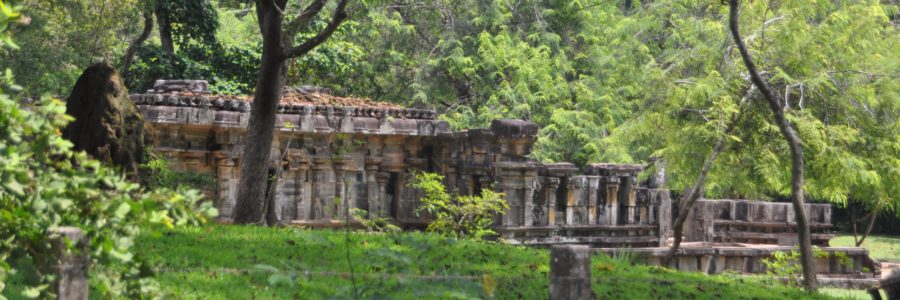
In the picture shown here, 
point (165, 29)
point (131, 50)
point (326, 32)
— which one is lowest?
point (326, 32)

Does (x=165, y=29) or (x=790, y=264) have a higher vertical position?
(x=165, y=29)

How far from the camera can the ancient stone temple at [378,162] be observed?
16.8m

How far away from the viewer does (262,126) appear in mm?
13055

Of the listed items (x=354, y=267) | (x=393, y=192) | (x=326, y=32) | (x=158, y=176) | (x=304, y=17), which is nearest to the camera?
(x=354, y=267)

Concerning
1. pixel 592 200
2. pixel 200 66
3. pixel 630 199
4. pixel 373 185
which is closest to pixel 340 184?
pixel 373 185

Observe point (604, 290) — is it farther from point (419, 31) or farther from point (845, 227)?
point (845, 227)

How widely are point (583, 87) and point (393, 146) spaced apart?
36.2 ft

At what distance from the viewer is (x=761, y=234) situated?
A: 2302cm

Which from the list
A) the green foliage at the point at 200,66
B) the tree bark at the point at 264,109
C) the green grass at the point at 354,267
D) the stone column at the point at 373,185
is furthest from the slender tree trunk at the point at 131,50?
the green grass at the point at 354,267

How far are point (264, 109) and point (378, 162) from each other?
520cm

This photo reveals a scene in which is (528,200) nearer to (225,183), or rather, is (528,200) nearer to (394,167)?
(394,167)

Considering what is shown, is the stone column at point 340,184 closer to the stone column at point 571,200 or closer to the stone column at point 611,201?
the stone column at point 571,200

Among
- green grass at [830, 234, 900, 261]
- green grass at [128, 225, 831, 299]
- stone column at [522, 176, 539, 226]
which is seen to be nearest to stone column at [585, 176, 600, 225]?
stone column at [522, 176, 539, 226]

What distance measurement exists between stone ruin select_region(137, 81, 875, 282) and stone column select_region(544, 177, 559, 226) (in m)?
0.02
